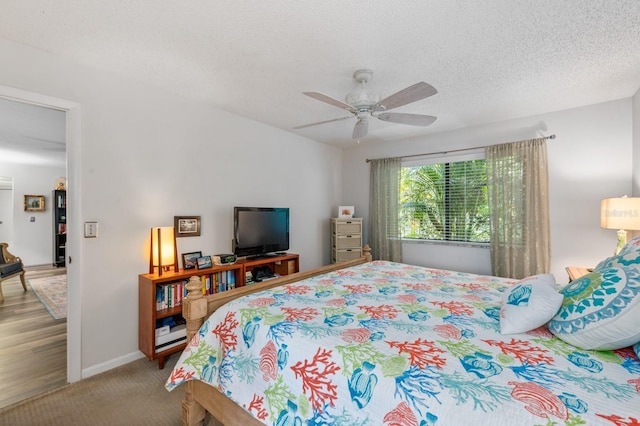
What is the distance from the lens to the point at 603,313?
3.78 ft

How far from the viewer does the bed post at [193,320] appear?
5.51ft

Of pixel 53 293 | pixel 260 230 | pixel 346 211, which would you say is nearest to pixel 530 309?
pixel 260 230

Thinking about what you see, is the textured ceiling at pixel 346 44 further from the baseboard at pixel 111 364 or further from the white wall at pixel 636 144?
the baseboard at pixel 111 364

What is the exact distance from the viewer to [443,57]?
2.22m

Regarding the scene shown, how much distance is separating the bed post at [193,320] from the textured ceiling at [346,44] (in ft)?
5.25

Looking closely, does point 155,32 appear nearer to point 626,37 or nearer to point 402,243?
point 626,37

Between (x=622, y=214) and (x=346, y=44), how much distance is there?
268 centimetres

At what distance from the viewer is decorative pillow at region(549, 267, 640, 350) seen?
3.62 feet

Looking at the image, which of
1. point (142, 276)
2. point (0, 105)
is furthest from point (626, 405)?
point (0, 105)

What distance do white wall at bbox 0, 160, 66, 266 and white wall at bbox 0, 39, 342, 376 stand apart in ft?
20.2

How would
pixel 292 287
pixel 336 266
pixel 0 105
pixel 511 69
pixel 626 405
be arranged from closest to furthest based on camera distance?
1. pixel 626 405
2. pixel 292 287
3. pixel 511 69
4. pixel 336 266
5. pixel 0 105

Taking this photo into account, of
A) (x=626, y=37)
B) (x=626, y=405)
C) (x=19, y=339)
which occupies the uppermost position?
(x=626, y=37)

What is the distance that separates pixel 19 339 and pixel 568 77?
5.73 m

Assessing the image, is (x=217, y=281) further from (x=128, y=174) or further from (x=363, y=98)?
(x=363, y=98)
